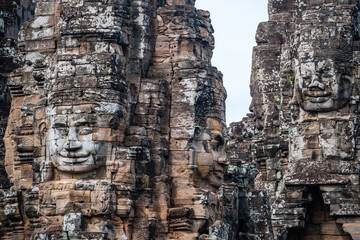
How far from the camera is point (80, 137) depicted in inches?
1182

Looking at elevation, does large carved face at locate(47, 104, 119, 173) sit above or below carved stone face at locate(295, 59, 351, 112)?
below

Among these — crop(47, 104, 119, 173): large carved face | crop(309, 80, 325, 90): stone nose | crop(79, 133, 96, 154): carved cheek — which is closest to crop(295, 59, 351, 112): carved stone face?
crop(309, 80, 325, 90): stone nose

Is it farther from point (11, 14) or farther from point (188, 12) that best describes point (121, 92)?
point (11, 14)

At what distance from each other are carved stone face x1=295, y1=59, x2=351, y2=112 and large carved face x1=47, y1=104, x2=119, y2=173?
1049cm

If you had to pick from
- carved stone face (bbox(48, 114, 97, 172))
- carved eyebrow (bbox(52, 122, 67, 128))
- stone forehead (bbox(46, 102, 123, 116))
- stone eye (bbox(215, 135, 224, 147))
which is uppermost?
stone eye (bbox(215, 135, 224, 147))

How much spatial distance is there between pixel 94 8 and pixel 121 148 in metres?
3.22

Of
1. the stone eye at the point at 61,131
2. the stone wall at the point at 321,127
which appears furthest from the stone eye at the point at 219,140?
the stone wall at the point at 321,127

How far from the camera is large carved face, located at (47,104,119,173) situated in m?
30.0

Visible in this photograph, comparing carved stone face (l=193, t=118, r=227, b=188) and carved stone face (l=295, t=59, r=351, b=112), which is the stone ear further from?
carved stone face (l=295, t=59, r=351, b=112)

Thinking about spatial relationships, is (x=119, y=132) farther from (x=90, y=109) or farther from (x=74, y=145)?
(x=74, y=145)

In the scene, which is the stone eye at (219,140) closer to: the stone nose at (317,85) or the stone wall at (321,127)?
the stone wall at (321,127)

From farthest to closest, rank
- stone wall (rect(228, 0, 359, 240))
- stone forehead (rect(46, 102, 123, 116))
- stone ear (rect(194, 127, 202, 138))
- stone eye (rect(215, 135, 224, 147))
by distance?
stone wall (rect(228, 0, 359, 240)) < stone eye (rect(215, 135, 224, 147)) < stone ear (rect(194, 127, 202, 138)) < stone forehead (rect(46, 102, 123, 116))

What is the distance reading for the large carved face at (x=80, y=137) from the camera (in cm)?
3000

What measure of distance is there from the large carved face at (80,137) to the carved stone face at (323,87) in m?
10.5
